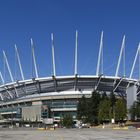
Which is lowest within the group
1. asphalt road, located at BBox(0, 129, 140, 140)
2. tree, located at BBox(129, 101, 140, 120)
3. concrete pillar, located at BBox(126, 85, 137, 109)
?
asphalt road, located at BBox(0, 129, 140, 140)

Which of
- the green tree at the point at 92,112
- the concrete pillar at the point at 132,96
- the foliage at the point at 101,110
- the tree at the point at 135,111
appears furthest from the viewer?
the green tree at the point at 92,112

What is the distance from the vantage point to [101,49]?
187 meters

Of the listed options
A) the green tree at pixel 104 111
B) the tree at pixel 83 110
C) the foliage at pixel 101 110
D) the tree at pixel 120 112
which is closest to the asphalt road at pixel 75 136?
the tree at pixel 120 112

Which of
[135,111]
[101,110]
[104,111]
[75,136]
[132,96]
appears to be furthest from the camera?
[132,96]

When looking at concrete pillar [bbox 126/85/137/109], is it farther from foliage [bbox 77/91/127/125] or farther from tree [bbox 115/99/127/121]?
tree [bbox 115/99/127/121]

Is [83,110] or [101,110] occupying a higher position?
[83,110]

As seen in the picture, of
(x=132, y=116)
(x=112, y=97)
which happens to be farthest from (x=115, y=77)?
(x=132, y=116)

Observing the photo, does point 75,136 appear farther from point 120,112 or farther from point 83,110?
point 83,110

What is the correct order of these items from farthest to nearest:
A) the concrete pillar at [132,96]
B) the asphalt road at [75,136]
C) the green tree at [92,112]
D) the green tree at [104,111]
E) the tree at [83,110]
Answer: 1. the tree at [83,110]
2. the green tree at [92,112]
3. the green tree at [104,111]
4. the concrete pillar at [132,96]
5. the asphalt road at [75,136]

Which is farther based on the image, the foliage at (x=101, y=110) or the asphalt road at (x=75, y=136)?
the foliage at (x=101, y=110)

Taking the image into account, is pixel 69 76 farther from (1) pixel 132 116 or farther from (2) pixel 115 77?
(1) pixel 132 116

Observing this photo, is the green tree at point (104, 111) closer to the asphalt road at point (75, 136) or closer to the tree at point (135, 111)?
the tree at point (135, 111)

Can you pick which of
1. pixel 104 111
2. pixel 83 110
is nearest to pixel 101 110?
pixel 104 111

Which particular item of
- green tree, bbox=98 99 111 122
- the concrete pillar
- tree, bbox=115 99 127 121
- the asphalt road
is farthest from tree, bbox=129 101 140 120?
the asphalt road
